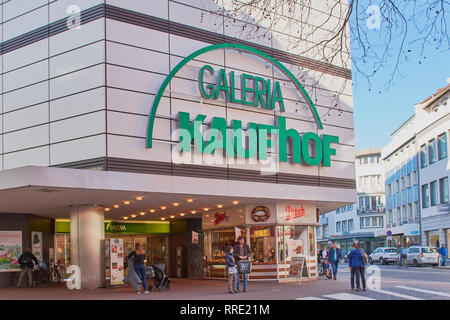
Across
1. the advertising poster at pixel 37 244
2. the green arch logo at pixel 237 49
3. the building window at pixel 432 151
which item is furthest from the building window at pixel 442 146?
the advertising poster at pixel 37 244

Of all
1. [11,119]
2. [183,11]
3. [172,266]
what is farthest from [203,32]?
[172,266]

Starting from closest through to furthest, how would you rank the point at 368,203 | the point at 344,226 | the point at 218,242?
the point at 218,242 → the point at 368,203 → the point at 344,226

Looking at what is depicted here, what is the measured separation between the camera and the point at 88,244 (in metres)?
22.6

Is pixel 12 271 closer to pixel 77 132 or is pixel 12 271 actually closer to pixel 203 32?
pixel 77 132

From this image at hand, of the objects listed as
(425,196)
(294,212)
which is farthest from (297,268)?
(425,196)

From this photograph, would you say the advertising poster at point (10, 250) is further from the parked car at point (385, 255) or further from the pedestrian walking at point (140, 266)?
the parked car at point (385, 255)

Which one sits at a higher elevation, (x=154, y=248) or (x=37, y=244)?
(x=37, y=244)

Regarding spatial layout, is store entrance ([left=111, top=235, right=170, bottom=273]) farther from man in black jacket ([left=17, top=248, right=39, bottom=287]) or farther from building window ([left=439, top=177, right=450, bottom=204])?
building window ([left=439, top=177, right=450, bottom=204])

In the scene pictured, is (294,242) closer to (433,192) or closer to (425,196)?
(433,192)

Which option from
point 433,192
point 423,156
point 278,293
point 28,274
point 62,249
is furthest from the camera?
point 423,156

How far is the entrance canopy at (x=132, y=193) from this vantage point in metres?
18.7

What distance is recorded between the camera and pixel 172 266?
33656 millimetres

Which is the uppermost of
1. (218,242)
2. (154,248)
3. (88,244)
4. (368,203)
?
(368,203)

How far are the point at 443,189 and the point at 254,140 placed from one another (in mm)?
30816
